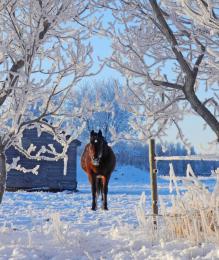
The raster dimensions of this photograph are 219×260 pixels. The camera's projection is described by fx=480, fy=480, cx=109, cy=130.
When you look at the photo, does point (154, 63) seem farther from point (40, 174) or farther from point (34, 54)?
point (40, 174)

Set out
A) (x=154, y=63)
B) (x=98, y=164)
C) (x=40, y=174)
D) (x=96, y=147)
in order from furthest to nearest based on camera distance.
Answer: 1. (x=40, y=174)
2. (x=98, y=164)
3. (x=96, y=147)
4. (x=154, y=63)

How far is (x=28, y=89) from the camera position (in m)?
5.67

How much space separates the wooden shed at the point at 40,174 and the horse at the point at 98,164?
481 inches

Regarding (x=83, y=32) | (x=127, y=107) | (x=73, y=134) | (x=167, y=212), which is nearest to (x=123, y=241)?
(x=167, y=212)

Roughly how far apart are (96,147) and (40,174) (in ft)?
45.6

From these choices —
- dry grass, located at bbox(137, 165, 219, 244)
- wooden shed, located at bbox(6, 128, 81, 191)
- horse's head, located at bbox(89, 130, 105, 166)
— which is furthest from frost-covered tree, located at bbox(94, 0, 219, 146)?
wooden shed, located at bbox(6, 128, 81, 191)

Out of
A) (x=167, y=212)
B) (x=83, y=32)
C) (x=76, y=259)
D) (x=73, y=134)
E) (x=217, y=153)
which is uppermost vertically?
(x=83, y=32)

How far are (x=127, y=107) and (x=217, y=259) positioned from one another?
198 centimetres

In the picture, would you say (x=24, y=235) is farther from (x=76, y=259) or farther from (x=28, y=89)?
(x=28, y=89)

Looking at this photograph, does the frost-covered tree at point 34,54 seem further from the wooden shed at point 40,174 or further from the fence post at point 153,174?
the wooden shed at point 40,174

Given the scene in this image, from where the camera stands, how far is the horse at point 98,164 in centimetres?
1216

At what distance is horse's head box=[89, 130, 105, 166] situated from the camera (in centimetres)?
1208

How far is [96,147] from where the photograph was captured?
39.9 feet

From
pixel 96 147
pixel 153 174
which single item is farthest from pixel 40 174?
pixel 153 174
